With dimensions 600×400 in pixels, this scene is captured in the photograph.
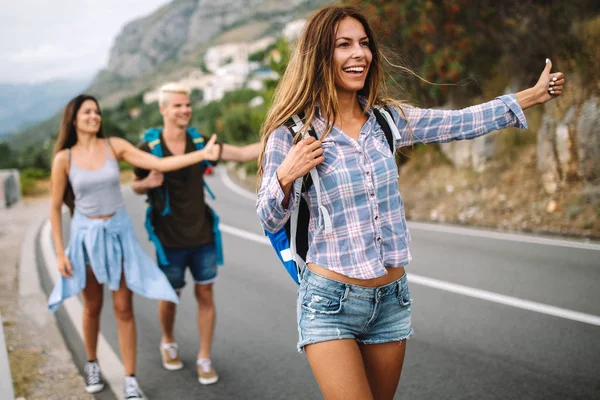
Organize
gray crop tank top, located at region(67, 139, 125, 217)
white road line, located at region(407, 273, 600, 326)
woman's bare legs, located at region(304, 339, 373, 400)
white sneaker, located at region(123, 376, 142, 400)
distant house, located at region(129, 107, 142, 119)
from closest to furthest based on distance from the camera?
woman's bare legs, located at region(304, 339, 373, 400), white sneaker, located at region(123, 376, 142, 400), gray crop tank top, located at region(67, 139, 125, 217), white road line, located at region(407, 273, 600, 326), distant house, located at region(129, 107, 142, 119)

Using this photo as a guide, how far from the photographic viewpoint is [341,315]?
237 centimetres

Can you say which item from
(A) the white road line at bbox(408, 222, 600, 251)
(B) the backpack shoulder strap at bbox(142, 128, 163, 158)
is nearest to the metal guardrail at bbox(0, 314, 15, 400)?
(B) the backpack shoulder strap at bbox(142, 128, 163, 158)

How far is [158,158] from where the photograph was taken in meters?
4.46

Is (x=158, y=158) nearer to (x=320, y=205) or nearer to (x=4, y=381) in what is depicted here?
(x=4, y=381)

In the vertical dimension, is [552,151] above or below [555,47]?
below

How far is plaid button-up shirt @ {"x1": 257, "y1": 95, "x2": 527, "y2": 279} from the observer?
2344 mm

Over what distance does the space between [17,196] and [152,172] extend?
1716cm

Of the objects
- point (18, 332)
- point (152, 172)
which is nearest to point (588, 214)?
point (152, 172)

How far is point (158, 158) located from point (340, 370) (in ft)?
8.70

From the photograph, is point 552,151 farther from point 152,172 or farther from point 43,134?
point 43,134

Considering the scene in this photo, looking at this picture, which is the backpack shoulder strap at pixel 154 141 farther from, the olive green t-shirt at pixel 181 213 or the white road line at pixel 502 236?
the white road line at pixel 502 236

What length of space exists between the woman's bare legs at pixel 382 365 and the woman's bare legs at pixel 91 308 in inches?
102

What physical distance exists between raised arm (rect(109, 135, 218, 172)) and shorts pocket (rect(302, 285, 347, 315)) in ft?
7.22

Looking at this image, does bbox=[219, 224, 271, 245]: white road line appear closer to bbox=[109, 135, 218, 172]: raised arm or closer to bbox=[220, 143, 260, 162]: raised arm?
bbox=[220, 143, 260, 162]: raised arm
